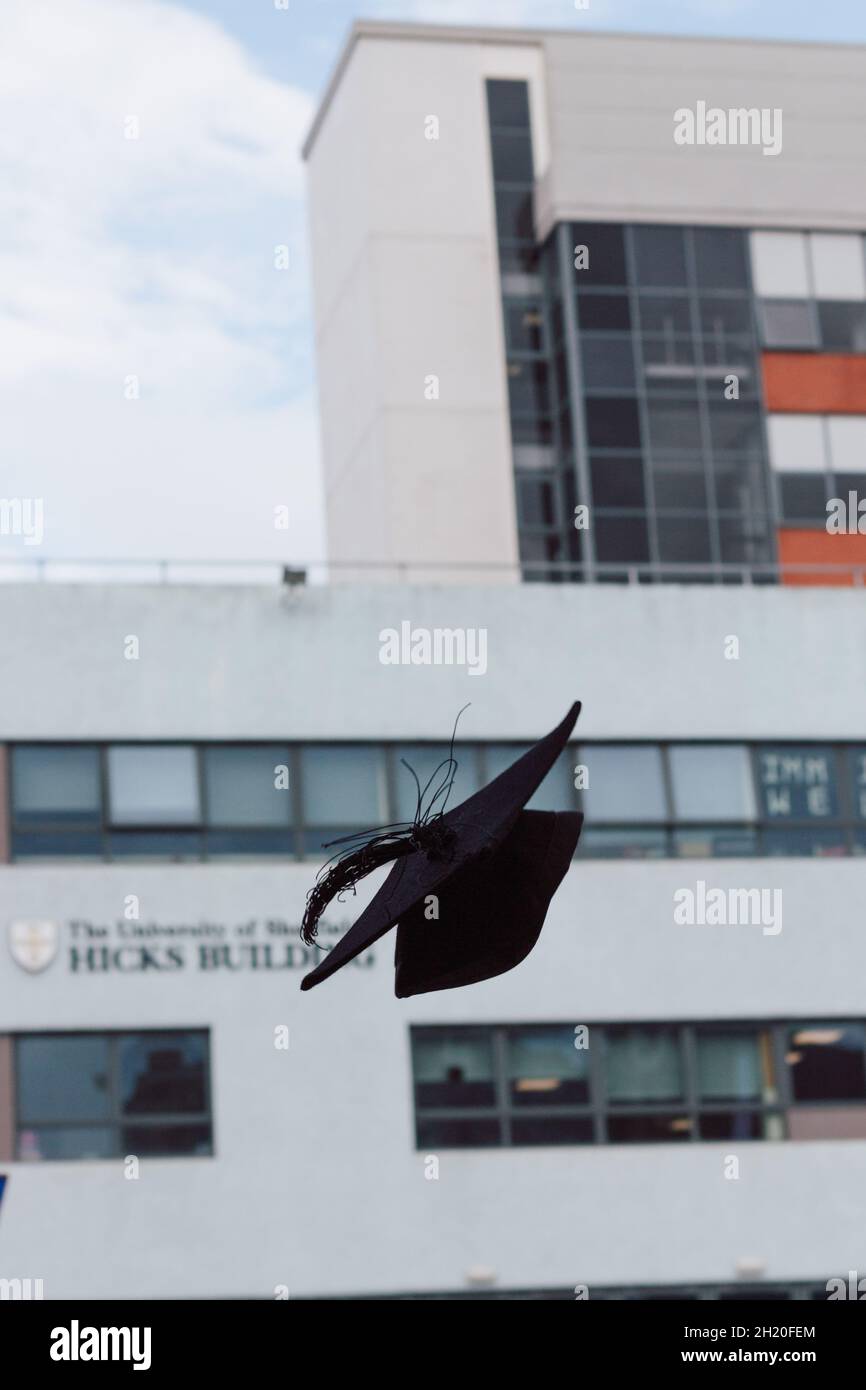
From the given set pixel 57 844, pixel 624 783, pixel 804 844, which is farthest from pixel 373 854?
pixel 804 844

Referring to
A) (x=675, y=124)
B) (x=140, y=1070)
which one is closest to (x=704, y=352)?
(x=675, y=124)

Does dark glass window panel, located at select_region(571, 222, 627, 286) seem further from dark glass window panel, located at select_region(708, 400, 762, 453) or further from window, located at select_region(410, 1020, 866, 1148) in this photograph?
window, located at select_region(410, 1020, 866, 1148)

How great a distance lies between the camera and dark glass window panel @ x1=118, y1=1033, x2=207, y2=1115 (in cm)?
2184

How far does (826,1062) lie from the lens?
77.5ft

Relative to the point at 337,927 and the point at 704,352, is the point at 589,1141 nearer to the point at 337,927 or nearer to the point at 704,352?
the point at 337,927

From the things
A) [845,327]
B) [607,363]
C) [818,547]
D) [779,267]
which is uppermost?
[779,267]

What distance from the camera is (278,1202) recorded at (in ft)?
70.5

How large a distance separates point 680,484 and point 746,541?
5.86ft

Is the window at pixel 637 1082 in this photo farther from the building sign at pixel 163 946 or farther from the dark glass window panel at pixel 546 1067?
the building sign at pixel 163 946

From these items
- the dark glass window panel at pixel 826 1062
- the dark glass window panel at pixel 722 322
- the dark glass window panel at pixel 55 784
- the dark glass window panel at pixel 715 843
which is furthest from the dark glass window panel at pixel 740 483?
the dark glass window panel at pixel 55 784

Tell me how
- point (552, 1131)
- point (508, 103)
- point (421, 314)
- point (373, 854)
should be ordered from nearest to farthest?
point (373, 854), point (552, 1131), point (421, 314), point (508, 103)

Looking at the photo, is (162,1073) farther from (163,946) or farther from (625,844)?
(625,844)

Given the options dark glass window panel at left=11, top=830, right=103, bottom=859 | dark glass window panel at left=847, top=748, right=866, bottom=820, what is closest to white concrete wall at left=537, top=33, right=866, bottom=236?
dark glass window panel at left=847, top=748, right=866, bottom=820

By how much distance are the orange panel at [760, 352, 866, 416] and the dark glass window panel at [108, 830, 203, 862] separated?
23.2 metres
